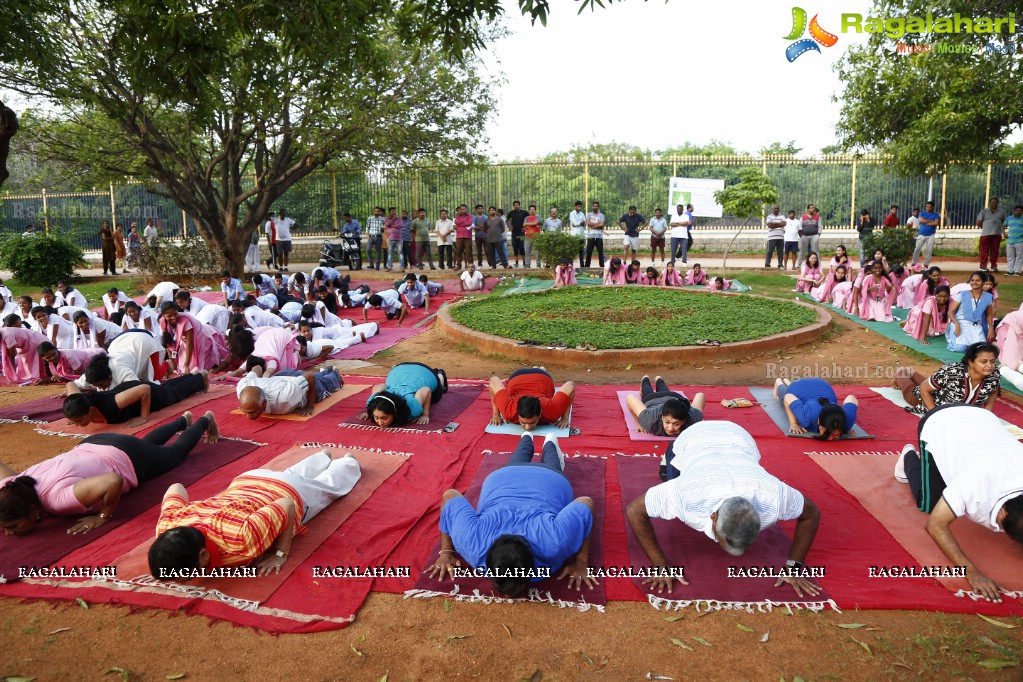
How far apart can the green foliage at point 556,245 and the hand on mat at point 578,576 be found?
13438mm

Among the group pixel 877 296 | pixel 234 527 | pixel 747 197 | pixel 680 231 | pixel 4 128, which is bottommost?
pixel 234 527

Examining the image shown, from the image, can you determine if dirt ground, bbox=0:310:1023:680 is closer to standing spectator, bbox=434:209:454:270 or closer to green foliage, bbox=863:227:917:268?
green foliage, bbox=863:227:917:268

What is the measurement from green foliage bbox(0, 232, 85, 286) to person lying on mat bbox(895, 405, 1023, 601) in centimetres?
1857

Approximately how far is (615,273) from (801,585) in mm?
11622

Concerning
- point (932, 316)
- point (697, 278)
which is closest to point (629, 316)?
point (932, 316)

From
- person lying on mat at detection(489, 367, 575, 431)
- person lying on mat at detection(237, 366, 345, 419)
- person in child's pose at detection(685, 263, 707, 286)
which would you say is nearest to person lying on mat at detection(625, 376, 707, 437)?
person lying on mat at detection(489, 367, 575, 431)

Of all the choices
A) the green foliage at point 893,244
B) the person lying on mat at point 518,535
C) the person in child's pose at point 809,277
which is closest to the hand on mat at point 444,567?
the person lying on mat at point 518,535

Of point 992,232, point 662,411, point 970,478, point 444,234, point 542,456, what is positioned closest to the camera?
point 970,478

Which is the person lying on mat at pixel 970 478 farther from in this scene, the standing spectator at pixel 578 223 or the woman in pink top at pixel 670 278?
the standing spectator at pixel 578 223

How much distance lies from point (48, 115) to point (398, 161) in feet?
24.8

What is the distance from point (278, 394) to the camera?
21.1ft

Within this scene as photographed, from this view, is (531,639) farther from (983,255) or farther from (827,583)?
(983,255)

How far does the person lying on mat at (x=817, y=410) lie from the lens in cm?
552

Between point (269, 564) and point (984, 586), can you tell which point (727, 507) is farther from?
point (269, 564)
